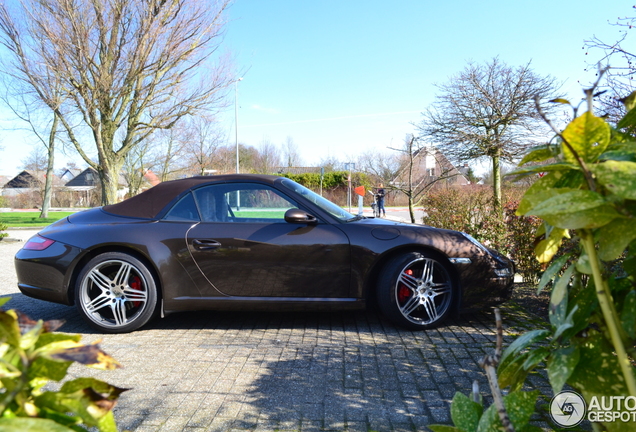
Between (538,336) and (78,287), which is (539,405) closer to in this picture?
(538,336)

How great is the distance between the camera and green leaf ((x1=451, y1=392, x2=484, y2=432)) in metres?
0.94

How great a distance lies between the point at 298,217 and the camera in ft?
13.9

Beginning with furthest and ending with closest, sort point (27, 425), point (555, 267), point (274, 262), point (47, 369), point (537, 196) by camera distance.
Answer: point (274, 262) → point (555, 267) → point (537, 196) → point (47, 369) → point (27, 425)

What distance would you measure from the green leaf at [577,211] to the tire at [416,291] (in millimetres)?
3419

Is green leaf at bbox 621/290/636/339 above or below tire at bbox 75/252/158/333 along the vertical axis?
above

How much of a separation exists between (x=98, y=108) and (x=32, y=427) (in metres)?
15.1

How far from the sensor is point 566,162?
87 cm

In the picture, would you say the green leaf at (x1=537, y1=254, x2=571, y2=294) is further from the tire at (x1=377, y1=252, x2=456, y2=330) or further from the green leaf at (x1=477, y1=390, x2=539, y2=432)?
the tire at (x1=377, y1=252, x2=456, y2=330)

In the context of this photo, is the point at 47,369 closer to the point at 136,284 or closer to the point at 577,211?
the point at 577,211

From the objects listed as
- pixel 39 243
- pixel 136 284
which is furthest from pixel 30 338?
pixel 39 243

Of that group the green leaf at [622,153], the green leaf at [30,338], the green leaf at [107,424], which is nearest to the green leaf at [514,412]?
the green leaf at [622,153]

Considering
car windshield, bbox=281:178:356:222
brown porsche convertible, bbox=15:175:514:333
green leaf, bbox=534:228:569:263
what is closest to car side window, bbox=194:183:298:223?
brown porsche convertible, bbox=15:175:514:333

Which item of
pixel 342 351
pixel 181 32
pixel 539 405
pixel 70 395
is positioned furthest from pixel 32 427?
pixel 181 32

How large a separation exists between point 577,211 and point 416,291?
11.6 feet
